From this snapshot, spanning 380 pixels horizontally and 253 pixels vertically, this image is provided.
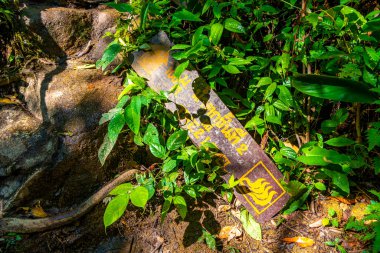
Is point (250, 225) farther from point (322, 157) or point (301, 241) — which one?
point (322, 157)

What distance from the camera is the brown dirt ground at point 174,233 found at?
7.07 feet

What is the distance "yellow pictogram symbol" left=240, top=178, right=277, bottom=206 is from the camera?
7.36ft

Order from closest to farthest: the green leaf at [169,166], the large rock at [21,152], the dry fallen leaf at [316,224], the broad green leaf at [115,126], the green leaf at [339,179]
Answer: the broad green leaf at [115,126] < the green leaf at [339,179] < the green leaf at [169,166] < the dry fallen leaf at [316,224] < the large rock at [21,152]

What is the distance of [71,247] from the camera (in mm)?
2207

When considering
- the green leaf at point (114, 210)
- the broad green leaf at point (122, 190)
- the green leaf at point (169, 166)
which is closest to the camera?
the green leaf at point (114, 210)

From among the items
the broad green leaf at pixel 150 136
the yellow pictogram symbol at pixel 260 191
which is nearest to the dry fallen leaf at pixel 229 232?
the yellow pictogram symbol at pixel 260 191

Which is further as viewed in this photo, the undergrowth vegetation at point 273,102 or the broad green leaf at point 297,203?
the broad green leaf at point 297,203

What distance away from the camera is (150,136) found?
2.14 m

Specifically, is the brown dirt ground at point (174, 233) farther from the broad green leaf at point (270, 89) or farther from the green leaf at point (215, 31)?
the green leaf at point (215, 31)

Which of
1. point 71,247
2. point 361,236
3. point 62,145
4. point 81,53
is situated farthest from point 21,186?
point 361,236

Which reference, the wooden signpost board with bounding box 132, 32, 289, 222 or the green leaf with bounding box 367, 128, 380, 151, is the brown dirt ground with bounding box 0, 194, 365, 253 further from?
the green leaf with bounding box 367, 128, 380, 151

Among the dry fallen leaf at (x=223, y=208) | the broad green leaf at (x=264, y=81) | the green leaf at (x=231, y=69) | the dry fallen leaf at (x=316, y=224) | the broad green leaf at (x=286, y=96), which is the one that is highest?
the green leaf at (x=231, y=69)

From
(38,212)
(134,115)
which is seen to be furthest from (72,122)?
(134,115)

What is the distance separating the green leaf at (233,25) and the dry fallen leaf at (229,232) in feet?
5.43
